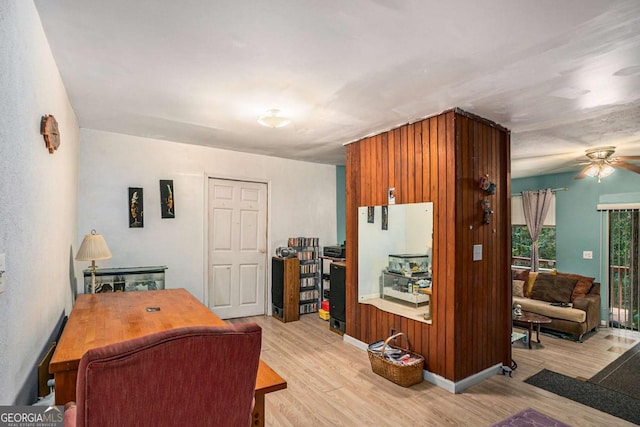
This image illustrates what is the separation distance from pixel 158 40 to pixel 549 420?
11.7 feet

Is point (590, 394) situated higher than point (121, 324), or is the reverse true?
point (121, 324)

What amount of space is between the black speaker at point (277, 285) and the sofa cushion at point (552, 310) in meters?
3.57

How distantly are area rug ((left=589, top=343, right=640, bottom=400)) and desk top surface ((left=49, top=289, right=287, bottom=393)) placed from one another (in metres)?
3.34

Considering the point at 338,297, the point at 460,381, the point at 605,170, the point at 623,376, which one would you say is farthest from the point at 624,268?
the point at 338,297

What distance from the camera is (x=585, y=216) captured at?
5438 millimetres

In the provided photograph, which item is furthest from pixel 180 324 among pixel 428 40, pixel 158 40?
pixel 428 40

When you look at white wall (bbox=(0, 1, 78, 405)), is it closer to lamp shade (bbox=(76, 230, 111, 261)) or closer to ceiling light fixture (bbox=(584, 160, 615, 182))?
lamp shade (bbox=(76, 230, 111, 261))

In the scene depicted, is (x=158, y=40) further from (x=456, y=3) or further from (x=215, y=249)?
(x=215, y=249)

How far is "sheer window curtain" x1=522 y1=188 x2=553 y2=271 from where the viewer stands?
5883 mm

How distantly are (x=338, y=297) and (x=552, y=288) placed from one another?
10.9ft

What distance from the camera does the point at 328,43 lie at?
6.27 feet

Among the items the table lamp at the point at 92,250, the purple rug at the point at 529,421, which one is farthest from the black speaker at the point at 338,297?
the table lamp at the point at 92,250

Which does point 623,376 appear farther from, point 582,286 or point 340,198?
point 340,198

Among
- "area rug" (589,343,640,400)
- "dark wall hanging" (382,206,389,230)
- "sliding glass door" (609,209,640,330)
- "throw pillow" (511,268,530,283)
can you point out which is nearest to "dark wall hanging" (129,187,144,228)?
"dark wall hanging" (382,206,389,230)
